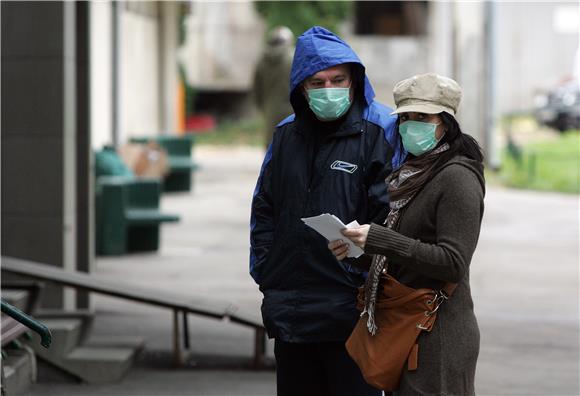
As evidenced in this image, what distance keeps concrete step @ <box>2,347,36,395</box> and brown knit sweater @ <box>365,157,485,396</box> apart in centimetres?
340

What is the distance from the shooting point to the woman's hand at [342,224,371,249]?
4.20 m

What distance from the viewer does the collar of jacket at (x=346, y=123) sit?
472 centimetres

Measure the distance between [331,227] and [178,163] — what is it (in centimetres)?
1608

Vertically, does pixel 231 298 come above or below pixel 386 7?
below

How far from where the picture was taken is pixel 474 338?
4.25m

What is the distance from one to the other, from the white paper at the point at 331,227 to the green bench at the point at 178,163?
1550 cm

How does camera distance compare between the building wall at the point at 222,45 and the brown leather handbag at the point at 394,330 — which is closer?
the brown leather handbag at the point at 394,330

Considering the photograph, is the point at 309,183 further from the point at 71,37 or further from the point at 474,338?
the point at 71,37

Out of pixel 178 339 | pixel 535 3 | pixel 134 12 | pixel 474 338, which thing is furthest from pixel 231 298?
pixel 535 3

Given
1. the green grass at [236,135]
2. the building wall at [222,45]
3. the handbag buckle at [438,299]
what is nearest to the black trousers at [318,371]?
the handbag buckle at [438,299]

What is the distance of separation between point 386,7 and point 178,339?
106ft

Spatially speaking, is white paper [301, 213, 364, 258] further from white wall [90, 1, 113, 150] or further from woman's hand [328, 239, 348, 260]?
white wall [90, 1, 113, 150]

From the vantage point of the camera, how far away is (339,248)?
4367 millimetres

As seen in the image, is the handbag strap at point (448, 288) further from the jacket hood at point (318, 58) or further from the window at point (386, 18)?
the window at point (386, 18)
